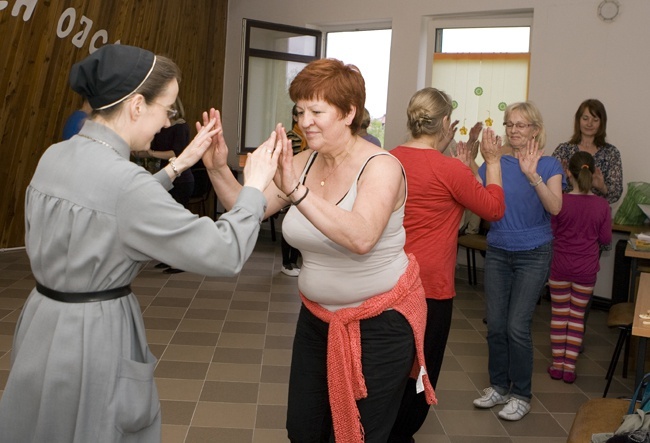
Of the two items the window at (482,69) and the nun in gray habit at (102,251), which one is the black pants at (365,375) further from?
the window at (482,69)

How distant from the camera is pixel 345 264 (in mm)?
2344

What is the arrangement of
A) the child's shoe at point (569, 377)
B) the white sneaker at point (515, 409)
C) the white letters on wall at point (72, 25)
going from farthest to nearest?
1. the white letters on wall at point (72, 25)
2. the child's shoe at point (569, 377)
3. the white sneaker at point (515, 409)

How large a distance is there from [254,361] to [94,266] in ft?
10.4

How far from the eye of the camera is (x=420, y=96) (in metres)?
3.12

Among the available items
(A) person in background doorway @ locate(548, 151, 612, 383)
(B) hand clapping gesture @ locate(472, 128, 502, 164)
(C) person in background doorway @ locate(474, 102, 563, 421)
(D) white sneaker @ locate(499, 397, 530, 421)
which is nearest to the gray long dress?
(B) hand clapping gesture @ locate(472, 128, 502, 164)

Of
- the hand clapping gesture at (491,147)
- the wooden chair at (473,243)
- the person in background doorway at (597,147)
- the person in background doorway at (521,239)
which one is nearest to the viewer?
the hand clapping gesture at (491,147)

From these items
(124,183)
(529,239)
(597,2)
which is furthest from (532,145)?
(597,2)

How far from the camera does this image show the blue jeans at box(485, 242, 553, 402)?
381 cm

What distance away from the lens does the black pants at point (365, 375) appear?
92.4 inches

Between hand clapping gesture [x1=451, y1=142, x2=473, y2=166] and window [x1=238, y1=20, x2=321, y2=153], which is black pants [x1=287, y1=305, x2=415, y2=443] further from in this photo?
window [x1=238, y1=20, x2=321, y2=153]

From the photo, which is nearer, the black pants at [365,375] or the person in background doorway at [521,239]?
the black pants at [365,375]

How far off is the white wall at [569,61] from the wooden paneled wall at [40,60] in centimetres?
285

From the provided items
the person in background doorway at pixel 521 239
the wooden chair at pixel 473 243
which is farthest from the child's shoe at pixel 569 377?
the wooden chair at pixel 473 243

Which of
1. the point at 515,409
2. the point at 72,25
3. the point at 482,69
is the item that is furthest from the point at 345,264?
the point at 482,69
